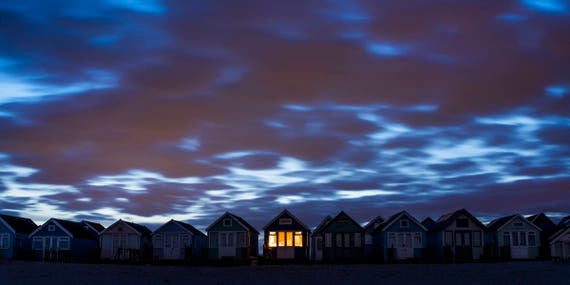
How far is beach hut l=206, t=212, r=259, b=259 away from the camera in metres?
57.2

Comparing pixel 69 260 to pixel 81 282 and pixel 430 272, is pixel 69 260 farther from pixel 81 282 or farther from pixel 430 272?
pixel 430 272

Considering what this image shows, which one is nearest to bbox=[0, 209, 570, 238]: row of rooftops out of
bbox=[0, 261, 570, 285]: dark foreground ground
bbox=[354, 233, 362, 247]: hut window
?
bbox=[354, 233, 362, 247]: hut window

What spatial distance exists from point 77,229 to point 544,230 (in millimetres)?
46387

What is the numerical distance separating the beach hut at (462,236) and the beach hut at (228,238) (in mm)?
17297

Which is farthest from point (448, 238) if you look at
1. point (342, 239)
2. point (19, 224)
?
point (19, 224)

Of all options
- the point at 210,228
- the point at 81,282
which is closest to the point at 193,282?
the point at 81,282

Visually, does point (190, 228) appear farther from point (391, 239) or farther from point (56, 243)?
point (391, 239)

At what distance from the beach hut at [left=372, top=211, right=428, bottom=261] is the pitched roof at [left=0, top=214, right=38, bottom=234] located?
34206mm

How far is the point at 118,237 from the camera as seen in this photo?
60.8 metres

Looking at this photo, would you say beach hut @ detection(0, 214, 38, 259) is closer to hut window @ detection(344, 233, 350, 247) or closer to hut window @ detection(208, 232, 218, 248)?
hut window @ detection(208, 232, 218, 248)

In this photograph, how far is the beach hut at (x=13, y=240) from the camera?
198ft

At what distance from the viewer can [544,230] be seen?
213 ft

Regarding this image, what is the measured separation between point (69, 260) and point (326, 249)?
23681mm

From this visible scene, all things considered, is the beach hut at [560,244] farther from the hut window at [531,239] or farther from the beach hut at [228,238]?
the beach hut at [228,238]
